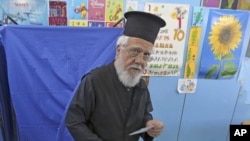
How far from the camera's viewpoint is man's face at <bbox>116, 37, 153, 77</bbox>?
4.06 feet

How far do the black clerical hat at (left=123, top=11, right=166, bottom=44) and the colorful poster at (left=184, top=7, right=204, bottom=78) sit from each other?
971 millimetres

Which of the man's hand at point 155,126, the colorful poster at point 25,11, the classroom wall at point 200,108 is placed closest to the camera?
the man's hand at point 155,126

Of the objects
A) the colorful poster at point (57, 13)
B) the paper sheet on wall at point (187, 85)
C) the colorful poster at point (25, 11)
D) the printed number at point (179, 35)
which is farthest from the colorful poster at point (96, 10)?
the paper sheet on wall at point (187, 85)

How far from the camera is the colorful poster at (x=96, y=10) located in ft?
6.24

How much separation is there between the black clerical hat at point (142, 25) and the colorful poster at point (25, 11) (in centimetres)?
81

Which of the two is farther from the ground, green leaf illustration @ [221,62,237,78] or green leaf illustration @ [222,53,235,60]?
green leaf illustration @ [222,53,235,60]

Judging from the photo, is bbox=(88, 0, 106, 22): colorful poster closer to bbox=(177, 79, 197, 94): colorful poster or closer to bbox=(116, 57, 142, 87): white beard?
bbox=(116, 57, 142, 87): white beard

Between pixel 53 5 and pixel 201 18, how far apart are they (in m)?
1.24

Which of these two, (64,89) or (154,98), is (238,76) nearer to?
(154,98)

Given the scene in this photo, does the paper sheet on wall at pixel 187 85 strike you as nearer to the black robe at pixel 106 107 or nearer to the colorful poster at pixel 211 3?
the colorful poster at pixel 211 3

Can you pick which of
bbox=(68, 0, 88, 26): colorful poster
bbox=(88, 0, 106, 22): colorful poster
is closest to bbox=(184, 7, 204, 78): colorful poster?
bbox=(88, 0, 106, 22): colorful poster

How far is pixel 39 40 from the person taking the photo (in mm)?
1476

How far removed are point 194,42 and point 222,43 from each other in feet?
0.92

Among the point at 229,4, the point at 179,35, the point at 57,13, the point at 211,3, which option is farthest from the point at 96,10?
the point at 229,4
